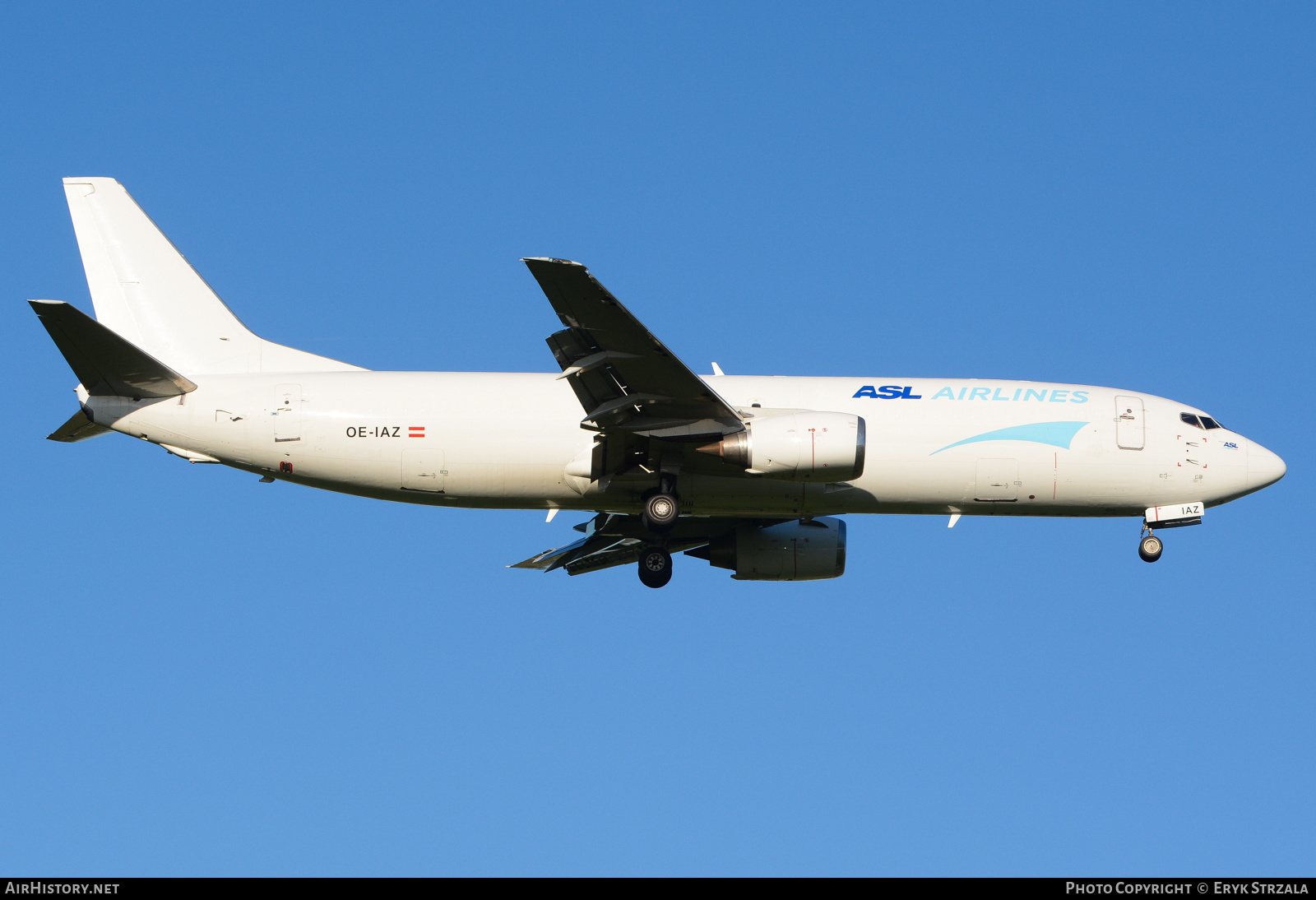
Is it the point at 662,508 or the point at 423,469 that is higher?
the point at 423,469

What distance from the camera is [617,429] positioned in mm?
24125

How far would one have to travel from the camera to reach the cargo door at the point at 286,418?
2461cm

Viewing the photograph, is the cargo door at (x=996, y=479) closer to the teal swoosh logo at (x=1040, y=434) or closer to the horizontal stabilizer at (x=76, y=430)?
the teal swoosh logo at (x=1040, y=434)

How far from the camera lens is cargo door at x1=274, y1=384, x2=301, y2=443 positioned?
24.6 metres

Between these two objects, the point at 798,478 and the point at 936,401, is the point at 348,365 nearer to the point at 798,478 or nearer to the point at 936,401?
the point at 798,478

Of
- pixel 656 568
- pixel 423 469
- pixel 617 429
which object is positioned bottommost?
pixel 656 568

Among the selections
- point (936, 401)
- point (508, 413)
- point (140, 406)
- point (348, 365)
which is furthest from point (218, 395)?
point (936, 401)

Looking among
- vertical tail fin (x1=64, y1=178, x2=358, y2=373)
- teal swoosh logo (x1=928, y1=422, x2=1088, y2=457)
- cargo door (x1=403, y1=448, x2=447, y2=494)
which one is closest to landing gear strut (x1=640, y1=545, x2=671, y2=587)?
cargo door (x1=403, y1=448, x2=447, y2=494)

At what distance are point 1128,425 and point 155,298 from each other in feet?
62.6

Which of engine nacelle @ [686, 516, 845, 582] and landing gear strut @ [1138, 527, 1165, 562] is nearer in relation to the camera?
landing gear strut @ [1138, 527, 1165, 562]

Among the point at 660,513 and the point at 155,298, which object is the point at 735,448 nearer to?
the point at 660,513

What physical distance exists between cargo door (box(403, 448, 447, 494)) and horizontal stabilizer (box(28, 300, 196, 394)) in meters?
4.09

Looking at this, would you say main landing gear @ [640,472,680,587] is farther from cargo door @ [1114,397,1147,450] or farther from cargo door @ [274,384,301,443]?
cargo door @ [1114,397,1147,450]

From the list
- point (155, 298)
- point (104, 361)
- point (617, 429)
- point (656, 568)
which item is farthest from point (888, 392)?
point (155, 298)
